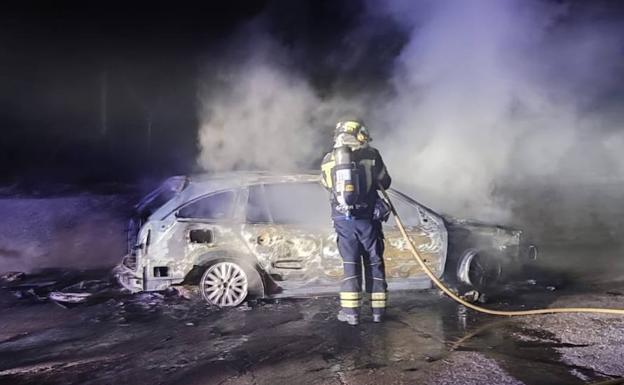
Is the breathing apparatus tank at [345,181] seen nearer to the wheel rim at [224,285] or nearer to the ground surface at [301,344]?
the ground surface at [301,344]

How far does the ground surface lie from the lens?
3.81 meters

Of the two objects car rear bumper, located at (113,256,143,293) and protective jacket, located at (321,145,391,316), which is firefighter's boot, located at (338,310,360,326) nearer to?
protective jacket, located at (321,145,391,316)

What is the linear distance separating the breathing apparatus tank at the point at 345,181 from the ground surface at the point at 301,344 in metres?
1.20

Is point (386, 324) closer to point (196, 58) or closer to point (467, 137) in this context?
point (467, 137)

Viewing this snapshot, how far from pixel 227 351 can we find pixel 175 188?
7.64 feet

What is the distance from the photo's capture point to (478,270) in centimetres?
634

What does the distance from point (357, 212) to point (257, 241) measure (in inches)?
51.5

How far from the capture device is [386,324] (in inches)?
200

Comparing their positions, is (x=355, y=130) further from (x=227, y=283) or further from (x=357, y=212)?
(x=227, y=283)

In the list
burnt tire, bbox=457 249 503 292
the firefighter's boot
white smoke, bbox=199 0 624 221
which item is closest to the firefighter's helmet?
the firefighter's boot

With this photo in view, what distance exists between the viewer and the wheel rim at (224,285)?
5.69 meters

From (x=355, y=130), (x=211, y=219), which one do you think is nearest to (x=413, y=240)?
(x=355, y=130)

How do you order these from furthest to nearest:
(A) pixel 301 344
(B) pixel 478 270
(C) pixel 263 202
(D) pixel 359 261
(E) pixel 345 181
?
(B) pixel 478 270 → (C) pixel 263 202 → (D) pixel 359 261 → (E) pixel 345 181 → (A) pixel 301 344

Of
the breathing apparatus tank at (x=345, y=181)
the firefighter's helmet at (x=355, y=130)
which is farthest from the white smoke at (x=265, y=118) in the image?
the breathing apparatus tank at (x=345, y=181)
